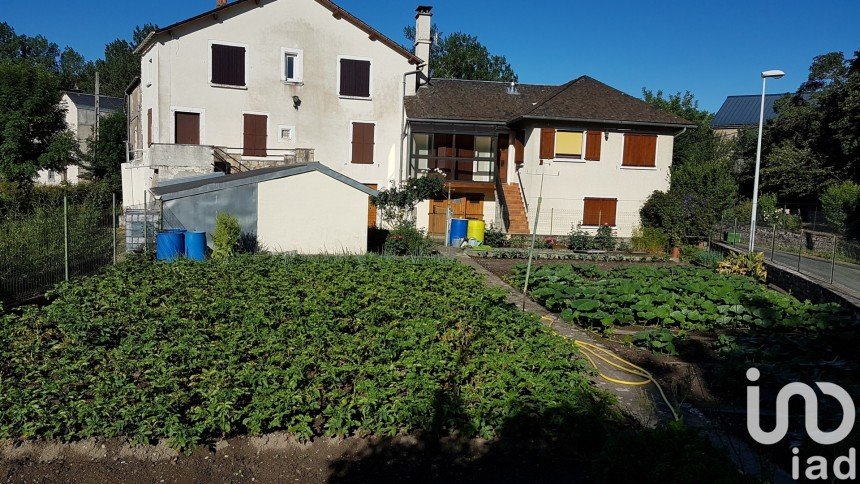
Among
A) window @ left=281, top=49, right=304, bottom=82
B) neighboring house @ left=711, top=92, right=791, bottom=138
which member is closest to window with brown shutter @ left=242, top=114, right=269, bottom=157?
window @ left=281, top=49, right=304, bottom=82

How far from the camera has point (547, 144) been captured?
28.3 m

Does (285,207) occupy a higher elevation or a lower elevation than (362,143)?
lower

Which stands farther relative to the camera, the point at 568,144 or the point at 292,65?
the point at 292,65

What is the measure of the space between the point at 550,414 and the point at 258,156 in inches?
978

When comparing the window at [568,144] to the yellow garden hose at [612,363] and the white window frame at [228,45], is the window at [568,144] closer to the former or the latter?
the white window frame at [228,45]

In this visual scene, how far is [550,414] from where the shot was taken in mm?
6629

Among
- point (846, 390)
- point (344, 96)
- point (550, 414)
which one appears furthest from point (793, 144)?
point (550, 414)

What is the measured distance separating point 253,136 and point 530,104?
43.2ft

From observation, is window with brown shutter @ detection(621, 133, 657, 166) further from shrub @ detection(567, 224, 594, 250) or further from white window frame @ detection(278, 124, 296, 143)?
white window frame @ detection(278, 124, 296, 143)

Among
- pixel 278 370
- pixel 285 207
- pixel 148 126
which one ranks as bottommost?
pixel 278 370

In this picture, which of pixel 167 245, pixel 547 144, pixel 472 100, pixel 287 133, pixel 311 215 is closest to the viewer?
pixel 167 245

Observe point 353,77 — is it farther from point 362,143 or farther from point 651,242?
point 651,242

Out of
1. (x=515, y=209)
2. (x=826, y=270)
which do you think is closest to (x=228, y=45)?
(x=515, y=209)

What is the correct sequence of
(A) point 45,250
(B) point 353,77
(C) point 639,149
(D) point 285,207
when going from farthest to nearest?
(B) point 353,77 < (C) point 639,149 < (D) point 285,207 < (A) point 45,250
